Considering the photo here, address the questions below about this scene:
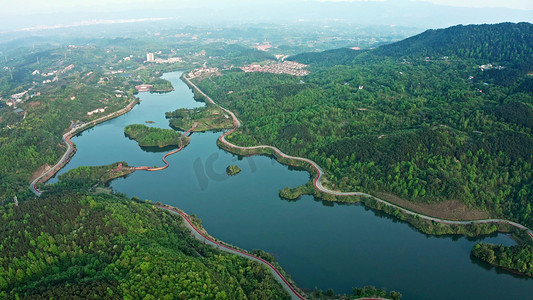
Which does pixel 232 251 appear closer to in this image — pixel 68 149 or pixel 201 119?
pixel 68 149

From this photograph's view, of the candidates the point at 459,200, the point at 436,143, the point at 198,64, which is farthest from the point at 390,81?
the point at 198,64

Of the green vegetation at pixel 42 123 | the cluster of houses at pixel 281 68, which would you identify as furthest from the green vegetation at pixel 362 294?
the cluster of houses at pixel 281 68

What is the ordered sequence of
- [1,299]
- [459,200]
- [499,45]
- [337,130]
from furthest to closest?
[499,45]
[337,130]
[459,200]
[1,299]

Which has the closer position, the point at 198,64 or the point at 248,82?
the point at 248,82

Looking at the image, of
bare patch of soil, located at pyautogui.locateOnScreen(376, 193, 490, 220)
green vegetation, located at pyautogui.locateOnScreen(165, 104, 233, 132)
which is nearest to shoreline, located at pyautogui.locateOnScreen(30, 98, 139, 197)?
green vegetation, located at pyautogui.locateOnScreen(165, 104, 233, 132)

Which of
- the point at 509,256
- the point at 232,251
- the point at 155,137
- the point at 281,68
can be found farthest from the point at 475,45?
the point at 232,251

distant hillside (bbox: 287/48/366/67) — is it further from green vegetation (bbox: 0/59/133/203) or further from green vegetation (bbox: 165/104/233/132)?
green vegetation (bbox: 0/59/133/203)

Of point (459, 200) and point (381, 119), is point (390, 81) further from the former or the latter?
point (459, 200)
